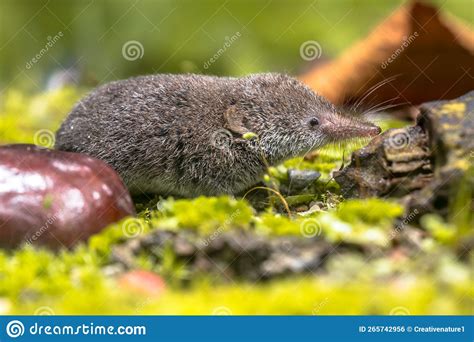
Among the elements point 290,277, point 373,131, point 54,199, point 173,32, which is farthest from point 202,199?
point 173,32

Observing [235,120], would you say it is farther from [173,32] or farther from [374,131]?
[173,32]

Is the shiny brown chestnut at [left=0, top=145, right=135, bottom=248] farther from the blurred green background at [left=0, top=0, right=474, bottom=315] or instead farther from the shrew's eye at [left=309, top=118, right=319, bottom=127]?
the shrew's eye at [left=309, top=118, right=319, bottom=127]

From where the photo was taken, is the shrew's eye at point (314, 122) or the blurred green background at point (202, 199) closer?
the blurred green background at point (202, 199)

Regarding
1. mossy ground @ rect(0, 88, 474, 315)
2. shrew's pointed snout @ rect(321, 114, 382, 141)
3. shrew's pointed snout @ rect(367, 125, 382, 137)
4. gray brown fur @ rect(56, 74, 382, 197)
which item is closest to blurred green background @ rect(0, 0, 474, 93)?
gray brown fur @ rect(56, 74, 382, 197)

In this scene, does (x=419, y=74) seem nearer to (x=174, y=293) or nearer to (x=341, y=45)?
(x=341, y=45)

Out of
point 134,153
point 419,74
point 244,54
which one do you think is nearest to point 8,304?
point 134,153

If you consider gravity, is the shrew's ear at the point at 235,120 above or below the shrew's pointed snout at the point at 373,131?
below

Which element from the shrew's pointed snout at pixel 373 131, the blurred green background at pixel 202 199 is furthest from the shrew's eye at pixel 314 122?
the blurred green background at pixel 202 199

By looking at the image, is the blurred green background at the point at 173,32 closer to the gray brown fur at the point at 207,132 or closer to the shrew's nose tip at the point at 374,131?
the gray brown fur at the point at 207,132
